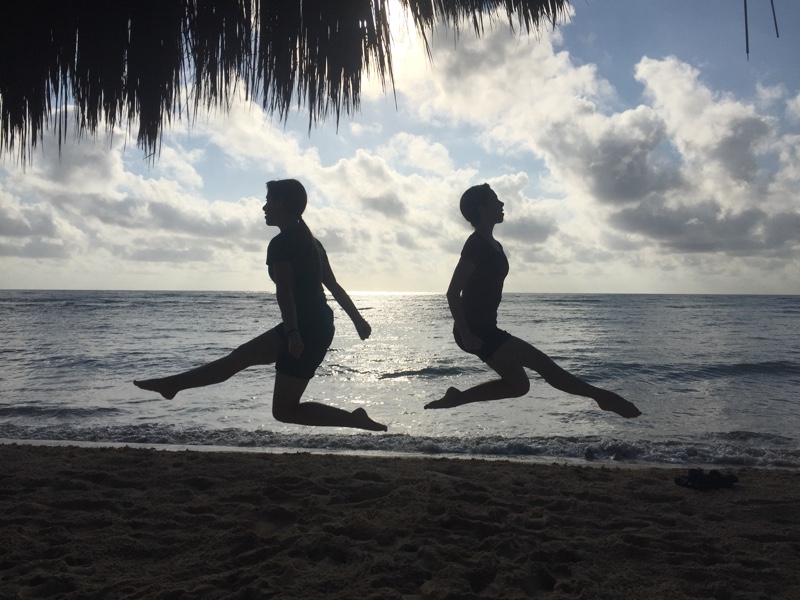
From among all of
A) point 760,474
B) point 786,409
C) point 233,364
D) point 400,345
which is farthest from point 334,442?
point 400,345

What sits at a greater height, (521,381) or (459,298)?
(459,298)

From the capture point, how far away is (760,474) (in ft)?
25.2

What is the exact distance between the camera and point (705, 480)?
6719 mm

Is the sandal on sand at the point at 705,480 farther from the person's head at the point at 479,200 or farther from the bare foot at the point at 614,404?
the person's head at the point at 479,200

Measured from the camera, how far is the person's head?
10.1 ft

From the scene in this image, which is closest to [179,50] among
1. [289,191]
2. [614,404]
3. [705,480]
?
[289,191]

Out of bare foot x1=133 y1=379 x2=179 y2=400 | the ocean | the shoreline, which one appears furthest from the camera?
the ocean

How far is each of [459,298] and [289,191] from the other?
1055 millimetres

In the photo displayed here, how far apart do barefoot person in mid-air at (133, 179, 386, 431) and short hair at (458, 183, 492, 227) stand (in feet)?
2.60

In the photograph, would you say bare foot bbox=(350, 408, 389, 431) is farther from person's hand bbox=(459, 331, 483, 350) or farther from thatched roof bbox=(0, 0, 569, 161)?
thatched roof bbox=(0, 0, 569, 161)

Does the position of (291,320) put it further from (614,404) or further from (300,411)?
(614,404)

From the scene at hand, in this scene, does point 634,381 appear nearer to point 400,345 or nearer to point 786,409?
point 786,409

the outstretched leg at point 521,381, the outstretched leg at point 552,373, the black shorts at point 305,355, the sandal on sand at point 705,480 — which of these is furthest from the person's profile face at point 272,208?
the sandal on sand at point 705,480

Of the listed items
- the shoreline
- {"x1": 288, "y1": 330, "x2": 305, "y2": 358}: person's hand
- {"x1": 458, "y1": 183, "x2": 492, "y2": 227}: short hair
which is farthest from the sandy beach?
{"x1": 458, "y1": 183, "x2": 492, "y2": 227}: short hair
